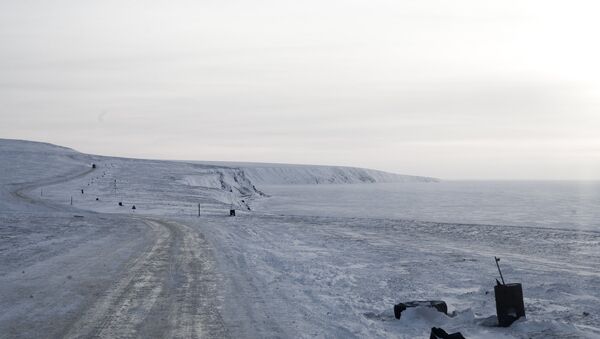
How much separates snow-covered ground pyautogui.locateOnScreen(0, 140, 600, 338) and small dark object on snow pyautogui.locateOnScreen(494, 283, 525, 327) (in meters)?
0.24

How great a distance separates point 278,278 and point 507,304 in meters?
6.46

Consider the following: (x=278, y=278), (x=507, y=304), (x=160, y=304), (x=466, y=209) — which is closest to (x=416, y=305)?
(x=507, y=304)

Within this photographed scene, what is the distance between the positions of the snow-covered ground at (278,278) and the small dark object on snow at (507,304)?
244 mm

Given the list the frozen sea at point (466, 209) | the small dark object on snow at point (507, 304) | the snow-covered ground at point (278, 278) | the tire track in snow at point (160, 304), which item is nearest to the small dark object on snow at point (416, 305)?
the snow-covered ground at point (278, 278)

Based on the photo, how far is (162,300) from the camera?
433 inches

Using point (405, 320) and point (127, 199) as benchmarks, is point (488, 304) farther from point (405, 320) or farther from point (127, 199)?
point (127, 199)

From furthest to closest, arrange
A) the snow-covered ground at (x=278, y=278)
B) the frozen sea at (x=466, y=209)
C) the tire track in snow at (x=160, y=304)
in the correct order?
the frozen sea at (x=466, y=209)
the snow-covered ground at (x=278, y=278)
the tire track in snow at (x=160, y=304)

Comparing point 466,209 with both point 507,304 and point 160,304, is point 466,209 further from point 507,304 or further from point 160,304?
point 160,304

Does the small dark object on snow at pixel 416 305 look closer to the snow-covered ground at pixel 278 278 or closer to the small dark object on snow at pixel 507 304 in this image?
the snow-covered ground at pixel 278 278

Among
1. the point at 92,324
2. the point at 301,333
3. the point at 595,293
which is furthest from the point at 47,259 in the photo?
the point at 595,293

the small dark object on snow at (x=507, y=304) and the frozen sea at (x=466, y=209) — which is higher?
the small dark object on snow at (x=507, y=304)

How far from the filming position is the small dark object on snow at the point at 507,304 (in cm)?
927

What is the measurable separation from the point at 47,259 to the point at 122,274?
421 cm

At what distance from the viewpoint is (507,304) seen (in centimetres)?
934
